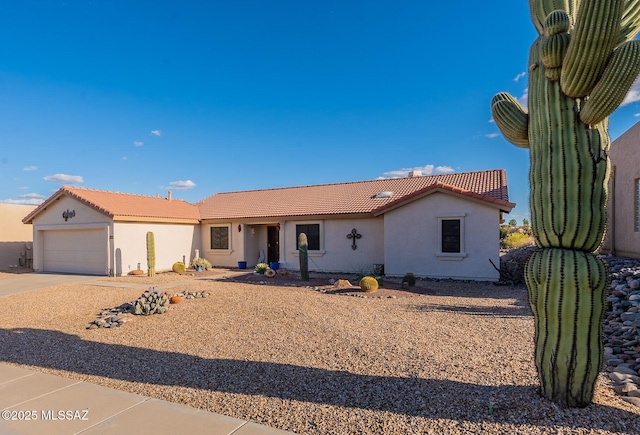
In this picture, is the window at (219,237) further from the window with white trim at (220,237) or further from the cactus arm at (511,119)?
the cactus arm at (511,119)

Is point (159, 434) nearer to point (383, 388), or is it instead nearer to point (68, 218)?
point (383, 388)

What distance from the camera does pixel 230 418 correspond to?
156 inches

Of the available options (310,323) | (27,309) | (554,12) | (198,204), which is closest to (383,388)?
(310,323)

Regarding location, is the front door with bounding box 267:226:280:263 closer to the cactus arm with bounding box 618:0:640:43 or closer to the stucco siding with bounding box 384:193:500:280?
the stucco siding with bounding box 384:193:500:280

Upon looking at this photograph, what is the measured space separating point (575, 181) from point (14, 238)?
30.9 m

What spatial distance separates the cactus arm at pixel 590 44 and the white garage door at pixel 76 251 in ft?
62.2

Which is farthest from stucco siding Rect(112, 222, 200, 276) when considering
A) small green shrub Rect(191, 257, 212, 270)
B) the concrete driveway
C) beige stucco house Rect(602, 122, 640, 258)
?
beige stucco house Rect(602, 122, 640, 258)

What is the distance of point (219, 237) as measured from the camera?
70.2 feet

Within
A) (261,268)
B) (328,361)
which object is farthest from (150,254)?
(328,361)

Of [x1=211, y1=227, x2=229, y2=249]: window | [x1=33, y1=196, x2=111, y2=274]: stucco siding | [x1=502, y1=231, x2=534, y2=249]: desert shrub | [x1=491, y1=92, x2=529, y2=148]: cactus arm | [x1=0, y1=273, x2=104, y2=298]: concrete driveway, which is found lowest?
[x1=0, y1=273, x2=104, y2=298]: concrete driveway

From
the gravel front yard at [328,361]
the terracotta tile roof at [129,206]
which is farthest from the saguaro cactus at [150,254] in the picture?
the gravel front yard at [328,361]

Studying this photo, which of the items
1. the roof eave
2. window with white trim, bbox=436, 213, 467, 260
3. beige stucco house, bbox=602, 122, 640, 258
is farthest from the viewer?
window with white trim, bbox=436, 213, 467, 260

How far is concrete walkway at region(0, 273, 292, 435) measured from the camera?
377cm

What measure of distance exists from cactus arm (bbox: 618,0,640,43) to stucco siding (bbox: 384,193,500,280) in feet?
34.9
